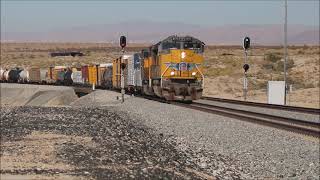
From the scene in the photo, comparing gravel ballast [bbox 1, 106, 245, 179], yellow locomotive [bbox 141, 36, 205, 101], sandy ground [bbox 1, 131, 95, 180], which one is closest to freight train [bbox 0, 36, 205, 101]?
yellow locomotive [bbox 141, 36, 205, 101]

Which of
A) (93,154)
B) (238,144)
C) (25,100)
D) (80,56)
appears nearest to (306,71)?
(25,100)

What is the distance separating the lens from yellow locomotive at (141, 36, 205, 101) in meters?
31.0

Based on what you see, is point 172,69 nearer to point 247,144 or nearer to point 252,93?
point 247,144

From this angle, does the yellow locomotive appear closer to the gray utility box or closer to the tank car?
the gray utility box

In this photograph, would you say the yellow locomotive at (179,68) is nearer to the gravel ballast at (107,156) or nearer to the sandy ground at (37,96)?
the gravel ballast at (107,156)

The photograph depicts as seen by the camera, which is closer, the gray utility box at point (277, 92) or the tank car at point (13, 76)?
the gray utility box at point (277, 92)

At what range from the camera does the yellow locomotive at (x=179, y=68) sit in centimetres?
3095

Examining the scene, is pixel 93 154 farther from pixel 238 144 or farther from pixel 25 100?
pixel 25 100

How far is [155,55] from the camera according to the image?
109 feet

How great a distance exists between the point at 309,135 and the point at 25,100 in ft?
141

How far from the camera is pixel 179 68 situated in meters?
31.2

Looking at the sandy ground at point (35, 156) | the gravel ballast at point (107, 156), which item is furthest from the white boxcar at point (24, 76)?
the sandy ground at point (35, 156)

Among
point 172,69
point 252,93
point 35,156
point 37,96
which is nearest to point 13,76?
point 37,96

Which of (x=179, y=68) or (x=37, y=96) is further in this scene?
(x=37, y=96)
